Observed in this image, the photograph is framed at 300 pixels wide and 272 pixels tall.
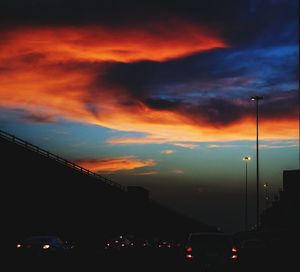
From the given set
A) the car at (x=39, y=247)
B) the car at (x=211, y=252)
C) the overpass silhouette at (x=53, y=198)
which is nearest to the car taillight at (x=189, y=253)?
the car at (x=211, y=252)

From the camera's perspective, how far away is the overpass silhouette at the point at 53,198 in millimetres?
59500

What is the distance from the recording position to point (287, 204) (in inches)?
Result: 4114

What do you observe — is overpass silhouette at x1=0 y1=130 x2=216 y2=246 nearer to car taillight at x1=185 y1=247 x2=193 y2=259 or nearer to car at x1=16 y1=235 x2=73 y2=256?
car at x1=16 y1=235 x2=73 y2=256

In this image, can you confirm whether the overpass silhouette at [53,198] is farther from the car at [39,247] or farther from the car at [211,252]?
the car at [211,252]

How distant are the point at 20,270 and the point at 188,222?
148 m

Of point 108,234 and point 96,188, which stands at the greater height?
point 96,188

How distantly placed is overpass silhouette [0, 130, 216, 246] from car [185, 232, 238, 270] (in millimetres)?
31974

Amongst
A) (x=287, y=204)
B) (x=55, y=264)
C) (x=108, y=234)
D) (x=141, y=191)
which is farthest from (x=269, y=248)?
(x=141, y=191)

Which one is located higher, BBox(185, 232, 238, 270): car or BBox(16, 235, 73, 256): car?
BBox(185, 232, 238, 270): car

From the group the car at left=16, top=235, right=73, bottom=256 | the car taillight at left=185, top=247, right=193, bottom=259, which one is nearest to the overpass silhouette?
the car at left=16, top=235, right=73, bottom=256

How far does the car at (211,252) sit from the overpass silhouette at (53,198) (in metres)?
32.0

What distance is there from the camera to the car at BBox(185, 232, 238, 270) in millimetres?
23453

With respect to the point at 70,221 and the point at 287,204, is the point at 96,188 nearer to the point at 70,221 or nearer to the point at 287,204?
the point at 70,221

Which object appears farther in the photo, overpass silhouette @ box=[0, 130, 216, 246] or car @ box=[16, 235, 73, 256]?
overpass silhouette @ box=[0, 130, 216, 246]
